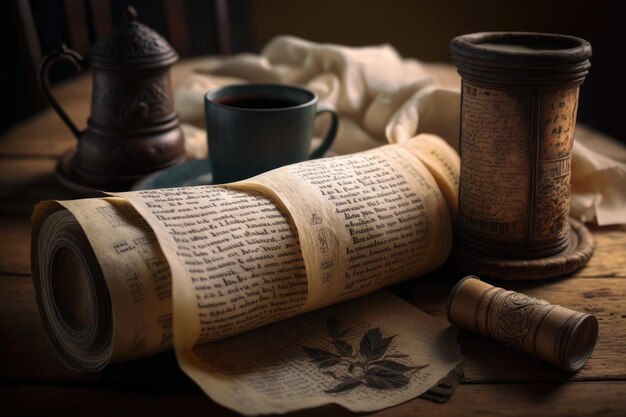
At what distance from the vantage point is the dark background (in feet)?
7.11

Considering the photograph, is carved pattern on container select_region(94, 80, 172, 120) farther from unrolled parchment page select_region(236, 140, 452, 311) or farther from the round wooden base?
the round wooden base

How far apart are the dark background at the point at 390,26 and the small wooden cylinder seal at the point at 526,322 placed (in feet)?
5.51

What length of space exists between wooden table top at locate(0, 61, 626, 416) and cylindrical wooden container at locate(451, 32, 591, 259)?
53mm

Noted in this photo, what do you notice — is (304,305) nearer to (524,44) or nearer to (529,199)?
(529,199)

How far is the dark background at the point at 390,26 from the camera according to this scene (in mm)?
2166

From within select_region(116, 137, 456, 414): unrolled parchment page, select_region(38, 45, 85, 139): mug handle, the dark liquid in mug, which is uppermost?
select_region(38, 45, 85, 139): mug handle

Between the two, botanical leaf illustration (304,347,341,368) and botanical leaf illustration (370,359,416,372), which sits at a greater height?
botanical leaf illustration (304,347,341,368)

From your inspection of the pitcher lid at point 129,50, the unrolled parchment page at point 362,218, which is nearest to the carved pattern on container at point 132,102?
the pitcher lid at point 129,50

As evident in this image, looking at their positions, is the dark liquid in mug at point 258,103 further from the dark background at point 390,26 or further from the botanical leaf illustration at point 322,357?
the dark background at point 390,26

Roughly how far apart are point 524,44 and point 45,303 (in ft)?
1.75

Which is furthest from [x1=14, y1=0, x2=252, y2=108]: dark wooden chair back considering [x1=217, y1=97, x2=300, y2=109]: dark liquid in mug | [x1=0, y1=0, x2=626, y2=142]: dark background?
[x1=217, y1=97, x2=300, y2=109]: dark liquid in mug

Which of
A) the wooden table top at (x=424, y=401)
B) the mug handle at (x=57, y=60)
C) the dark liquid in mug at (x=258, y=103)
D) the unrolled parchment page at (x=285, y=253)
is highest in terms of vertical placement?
the mug handle at (x=57, y=60)

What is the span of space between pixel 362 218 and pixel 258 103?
0.29 meters

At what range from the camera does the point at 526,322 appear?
0.63 meters
